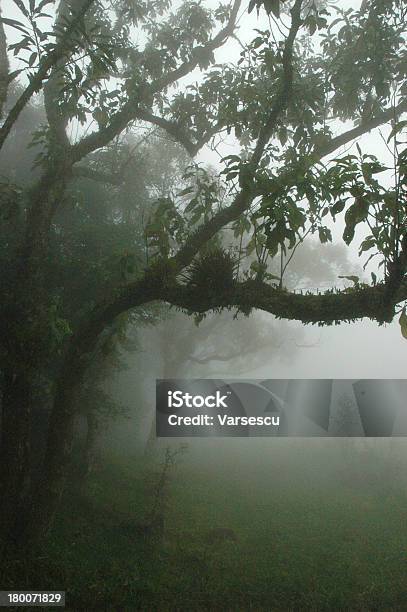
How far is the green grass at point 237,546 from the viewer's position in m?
6.86

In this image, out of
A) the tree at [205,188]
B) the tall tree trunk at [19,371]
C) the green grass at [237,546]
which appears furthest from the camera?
the green grass at [237,546]

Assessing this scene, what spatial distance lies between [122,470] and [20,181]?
25.3 ft

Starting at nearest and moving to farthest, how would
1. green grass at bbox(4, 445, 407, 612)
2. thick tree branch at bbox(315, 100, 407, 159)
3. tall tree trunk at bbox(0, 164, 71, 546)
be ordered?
A: tall tree trunk at bbox(0, 164, 71, 546)
green grass at bbox(4, 445, 407, 612)
thick tree branch at bbox(315, 100, 407, 159)

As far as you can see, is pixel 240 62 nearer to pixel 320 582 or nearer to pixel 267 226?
pixel 267 226

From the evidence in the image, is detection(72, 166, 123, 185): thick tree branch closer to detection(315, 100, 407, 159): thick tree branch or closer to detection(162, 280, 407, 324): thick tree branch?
detection(162, 280, 407, 324): thick tree branch

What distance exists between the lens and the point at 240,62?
8164 millimetres

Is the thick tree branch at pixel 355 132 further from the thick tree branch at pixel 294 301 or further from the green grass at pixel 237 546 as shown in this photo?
the green grass at pixel 237 546

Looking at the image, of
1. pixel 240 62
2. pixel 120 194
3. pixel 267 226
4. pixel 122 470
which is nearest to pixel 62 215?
pixel 120 194

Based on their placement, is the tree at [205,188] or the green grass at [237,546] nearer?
the tree at [205,188]

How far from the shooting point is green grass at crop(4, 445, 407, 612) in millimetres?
6859

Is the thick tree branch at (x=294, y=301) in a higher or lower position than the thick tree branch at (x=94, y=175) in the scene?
lower

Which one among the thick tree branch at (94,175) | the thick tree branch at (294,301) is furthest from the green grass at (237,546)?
the thick tree branch at (94,175)

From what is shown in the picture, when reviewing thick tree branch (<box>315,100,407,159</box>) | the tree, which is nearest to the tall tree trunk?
the tree

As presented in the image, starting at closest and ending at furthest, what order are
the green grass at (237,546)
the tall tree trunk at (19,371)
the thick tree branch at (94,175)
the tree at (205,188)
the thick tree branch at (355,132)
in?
1. the tree at (205,188)
2. the tall tree trunk at (19,371)
3. the green grass at (237,546)
4. the thick tree branch at (355,132)
5. the thick tree branch at (94,175)
